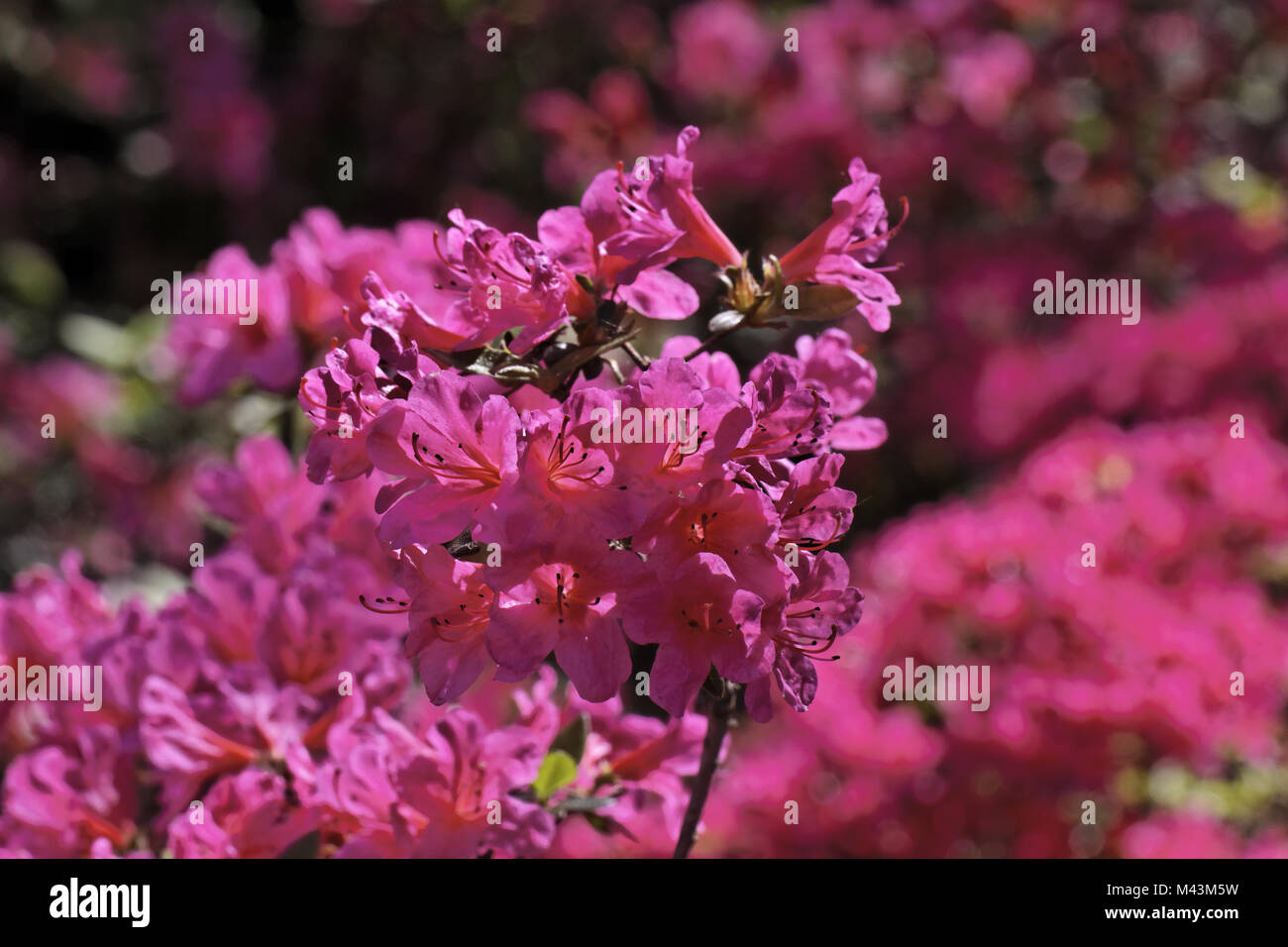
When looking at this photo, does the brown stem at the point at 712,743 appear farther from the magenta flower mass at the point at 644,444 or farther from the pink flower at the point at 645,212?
the pink flower at the point at 645,212

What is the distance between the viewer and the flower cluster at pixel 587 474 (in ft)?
2.08

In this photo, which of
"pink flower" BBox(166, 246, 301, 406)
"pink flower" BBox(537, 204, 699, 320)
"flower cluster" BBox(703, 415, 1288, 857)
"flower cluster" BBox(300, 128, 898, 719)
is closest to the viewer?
"flower cluster" BBox(300, 128, 898, 719)

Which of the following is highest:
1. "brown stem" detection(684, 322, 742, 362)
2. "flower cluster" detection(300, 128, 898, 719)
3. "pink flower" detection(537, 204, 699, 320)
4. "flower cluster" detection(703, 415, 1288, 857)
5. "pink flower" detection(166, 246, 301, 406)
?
"pink flower" detection(166, 246, 301, 406)

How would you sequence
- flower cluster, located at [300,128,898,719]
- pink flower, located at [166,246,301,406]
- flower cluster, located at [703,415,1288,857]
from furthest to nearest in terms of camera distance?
flower cluster, located at [703,415,1288,857], pink flower, located at [166,246,301,406], flower cluster, located at [300,128,898,719]

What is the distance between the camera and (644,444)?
64 centimetres

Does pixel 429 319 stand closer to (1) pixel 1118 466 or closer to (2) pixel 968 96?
(1) pixel 1118 466

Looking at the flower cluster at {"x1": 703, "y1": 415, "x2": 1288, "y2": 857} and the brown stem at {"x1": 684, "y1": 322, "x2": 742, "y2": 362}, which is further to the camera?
the flower cluster at {"x1": 703, "y1": 415, "x2": 1288, "y2": 857}

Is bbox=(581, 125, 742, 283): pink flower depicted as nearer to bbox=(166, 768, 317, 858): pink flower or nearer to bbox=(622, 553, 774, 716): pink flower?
bbox=(622, 553, 774, 716): pink flower

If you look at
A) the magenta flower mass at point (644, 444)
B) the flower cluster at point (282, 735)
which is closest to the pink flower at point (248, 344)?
the magenta flower mass at point (644, 444)

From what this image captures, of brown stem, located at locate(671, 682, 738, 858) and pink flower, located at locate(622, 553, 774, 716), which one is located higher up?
pink flower, located at locate(622, 553, 774, 716)

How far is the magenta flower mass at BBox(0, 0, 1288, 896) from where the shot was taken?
0.67m

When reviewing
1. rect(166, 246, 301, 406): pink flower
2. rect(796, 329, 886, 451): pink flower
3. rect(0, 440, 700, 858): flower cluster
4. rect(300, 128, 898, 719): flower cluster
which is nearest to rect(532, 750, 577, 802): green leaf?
rect(0, 440, 700, 858): flower cluster

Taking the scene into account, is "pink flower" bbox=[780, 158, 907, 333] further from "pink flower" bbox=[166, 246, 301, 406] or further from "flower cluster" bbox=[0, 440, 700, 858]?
"pink flower" bbox=[166, 246, 301, 406]
